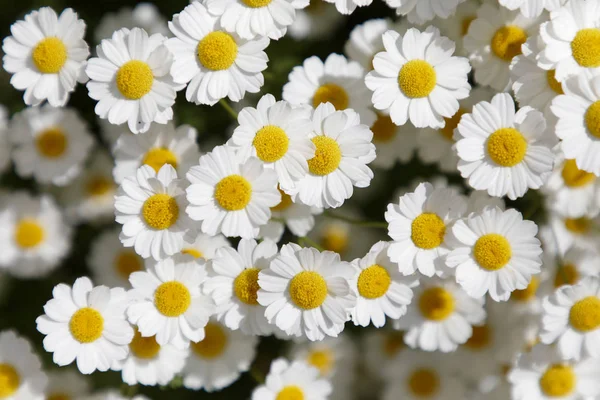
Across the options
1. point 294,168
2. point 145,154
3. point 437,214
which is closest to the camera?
point 294,168

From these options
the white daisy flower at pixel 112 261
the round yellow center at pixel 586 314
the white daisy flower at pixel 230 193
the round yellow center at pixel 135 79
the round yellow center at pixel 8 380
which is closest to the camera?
the white daisy flower at pixel 230 193

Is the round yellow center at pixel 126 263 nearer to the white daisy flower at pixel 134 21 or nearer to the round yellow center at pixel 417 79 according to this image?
the white daisy flower at pixel 134 21

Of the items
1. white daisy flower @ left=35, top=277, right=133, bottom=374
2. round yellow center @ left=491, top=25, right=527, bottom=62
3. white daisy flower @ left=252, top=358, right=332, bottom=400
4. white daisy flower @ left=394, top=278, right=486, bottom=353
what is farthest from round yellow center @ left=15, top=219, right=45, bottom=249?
round yellow center @ left=491, top=25, right=527, bottom=62

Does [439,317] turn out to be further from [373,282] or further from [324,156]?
[324,156]

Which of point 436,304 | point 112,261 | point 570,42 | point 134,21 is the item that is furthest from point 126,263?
point 570,42

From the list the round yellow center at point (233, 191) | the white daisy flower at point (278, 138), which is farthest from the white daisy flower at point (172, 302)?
the white daisy flower at point (278, 138)

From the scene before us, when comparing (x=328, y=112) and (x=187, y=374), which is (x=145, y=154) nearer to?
(x=328, y=112)

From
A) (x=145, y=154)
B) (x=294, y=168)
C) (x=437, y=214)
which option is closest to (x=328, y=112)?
(x=294, y=168)
